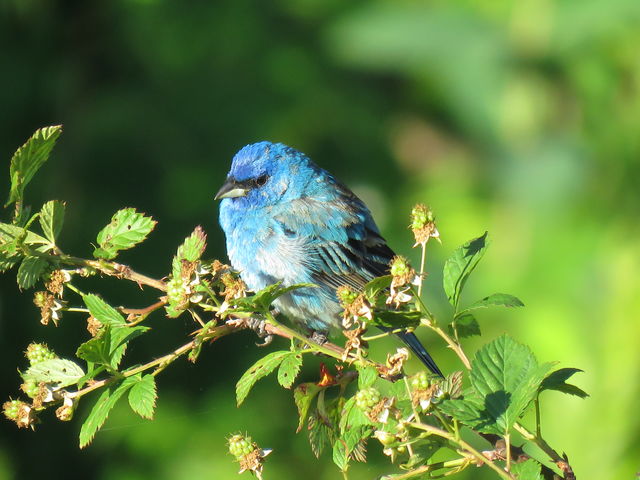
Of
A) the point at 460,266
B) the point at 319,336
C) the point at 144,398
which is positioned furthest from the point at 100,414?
the point at 319,336

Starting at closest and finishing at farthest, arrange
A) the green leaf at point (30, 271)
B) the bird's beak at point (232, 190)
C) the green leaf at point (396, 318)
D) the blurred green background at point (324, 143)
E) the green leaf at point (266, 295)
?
the green leaf at point (396, 318), the green leaf at point (266, 295), the green leaf at point (30, 271), the bird's beak at point (232, 190), the blurred green background at point (324, 143)

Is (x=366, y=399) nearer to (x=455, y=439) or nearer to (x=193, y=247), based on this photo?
(x=455, y=439)

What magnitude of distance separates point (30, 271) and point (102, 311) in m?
0.20

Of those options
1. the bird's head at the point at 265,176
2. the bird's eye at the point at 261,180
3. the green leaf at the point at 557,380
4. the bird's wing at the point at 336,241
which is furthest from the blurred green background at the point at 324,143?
the green leaf at the point at 557,380

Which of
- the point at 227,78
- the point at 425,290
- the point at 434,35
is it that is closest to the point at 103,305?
the point at 425,290

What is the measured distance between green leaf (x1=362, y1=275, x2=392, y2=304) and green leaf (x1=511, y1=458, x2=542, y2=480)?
0.42m

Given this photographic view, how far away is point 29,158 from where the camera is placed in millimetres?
2123

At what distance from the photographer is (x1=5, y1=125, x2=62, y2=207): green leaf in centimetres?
210

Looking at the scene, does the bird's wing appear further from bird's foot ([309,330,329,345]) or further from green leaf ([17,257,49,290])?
green leaf ([17,257,49,290])

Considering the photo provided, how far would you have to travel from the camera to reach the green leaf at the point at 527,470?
154 cm

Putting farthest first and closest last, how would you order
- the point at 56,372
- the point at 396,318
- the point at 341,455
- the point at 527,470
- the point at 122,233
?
the point at 122,233, the point at 56,372, the point at 341,455, the point at 396,318, the point at 527,470

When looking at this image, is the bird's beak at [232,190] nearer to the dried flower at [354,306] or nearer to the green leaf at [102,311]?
the green leaf at [102,311]

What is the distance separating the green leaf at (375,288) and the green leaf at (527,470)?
42 centimetres

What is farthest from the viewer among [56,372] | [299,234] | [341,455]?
[299,234]
